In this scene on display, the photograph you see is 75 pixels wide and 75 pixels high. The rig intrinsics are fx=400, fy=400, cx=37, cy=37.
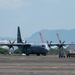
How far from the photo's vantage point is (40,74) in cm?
2664

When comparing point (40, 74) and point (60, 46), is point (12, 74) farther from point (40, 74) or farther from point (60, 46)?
point (60, 46)

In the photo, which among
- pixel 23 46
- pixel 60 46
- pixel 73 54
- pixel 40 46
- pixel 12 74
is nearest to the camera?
pixel 12 74

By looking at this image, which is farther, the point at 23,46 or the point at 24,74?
the point at 23,46

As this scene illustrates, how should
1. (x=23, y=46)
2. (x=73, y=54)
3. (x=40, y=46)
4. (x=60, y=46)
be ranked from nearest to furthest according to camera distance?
1. (x=73, y=54)
2. (x=40, y=46)
3. (x=23, y=46)
4. (x=60, y=46)

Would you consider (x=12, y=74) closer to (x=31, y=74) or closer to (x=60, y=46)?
(x=31, y=74)

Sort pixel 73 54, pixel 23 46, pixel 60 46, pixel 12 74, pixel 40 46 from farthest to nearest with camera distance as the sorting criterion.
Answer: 1. pixel 60 46
2. pixel 23 46
3. pixel 40 46
4. pixel 73 54
5. pixel 12 74

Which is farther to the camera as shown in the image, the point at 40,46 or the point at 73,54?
the point at 40,46

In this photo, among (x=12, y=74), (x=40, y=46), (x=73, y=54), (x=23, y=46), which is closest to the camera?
(x=12, y=74)

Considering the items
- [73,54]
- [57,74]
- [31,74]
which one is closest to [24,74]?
[31,74]

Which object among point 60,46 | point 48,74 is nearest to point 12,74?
point 48,74

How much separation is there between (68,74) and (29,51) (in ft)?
277

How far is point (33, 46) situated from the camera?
10950 cm

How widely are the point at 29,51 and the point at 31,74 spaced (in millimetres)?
84281

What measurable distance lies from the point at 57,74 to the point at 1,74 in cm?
374
